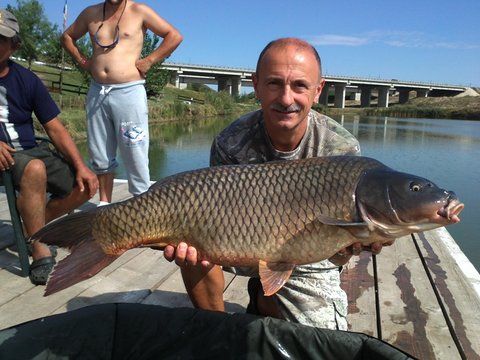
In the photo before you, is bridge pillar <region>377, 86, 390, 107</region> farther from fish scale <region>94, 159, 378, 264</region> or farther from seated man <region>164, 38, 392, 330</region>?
fish scale <region>94, 159, 378, 264</region>

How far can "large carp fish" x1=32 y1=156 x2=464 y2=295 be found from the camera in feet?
5.60

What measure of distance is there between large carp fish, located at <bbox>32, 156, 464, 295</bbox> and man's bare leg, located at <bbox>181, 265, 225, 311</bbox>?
0.46 metres

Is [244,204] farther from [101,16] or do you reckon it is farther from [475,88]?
[475,88]

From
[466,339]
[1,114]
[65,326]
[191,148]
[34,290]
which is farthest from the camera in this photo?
[191,148]

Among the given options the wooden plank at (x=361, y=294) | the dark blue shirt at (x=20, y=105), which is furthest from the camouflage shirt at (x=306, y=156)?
the dark blue shirt at (x=20, y=105)

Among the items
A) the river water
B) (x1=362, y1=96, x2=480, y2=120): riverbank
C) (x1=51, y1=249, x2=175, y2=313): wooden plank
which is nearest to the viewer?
(x1=51, y1=249, x2=175, y2=313): wooden plank

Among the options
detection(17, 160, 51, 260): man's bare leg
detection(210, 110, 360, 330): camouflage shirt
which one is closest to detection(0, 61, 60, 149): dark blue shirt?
detection(17, 160, 51, 260): man's bare leg

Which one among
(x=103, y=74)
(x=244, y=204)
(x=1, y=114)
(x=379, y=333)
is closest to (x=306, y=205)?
(x=244, y=204)

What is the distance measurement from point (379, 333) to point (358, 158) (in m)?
0.95

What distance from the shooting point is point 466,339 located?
2244mm

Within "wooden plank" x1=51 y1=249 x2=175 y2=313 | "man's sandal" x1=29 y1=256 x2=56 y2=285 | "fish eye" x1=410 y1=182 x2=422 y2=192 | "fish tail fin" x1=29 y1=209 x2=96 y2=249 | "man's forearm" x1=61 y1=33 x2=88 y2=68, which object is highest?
"man's forearm" x1=61 y1=33 x2=88 y2=68

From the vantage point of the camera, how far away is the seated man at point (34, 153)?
285 centimetres

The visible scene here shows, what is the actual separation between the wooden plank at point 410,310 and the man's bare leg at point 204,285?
81cm

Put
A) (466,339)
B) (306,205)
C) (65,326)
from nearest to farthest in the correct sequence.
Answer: (306,205)
(65,326)
(466,339)
